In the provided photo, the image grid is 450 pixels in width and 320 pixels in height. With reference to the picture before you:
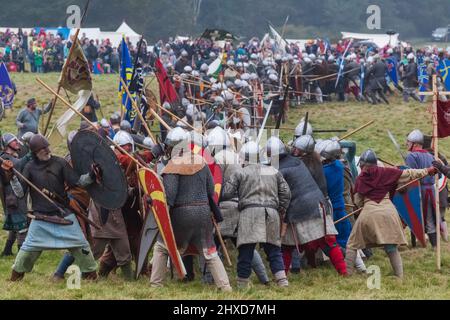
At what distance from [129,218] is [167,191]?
0.90m

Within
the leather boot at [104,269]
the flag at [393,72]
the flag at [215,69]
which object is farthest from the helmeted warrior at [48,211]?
the flag at [393,72]

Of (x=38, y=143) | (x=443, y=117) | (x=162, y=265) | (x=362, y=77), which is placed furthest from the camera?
(x=362, y=77)

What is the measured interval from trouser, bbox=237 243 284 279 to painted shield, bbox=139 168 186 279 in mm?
507

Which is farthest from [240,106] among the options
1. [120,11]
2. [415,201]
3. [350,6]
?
[350,6]

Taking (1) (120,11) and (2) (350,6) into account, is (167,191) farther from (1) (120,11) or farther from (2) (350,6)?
(2) (350,6)

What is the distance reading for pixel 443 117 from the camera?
9.83m

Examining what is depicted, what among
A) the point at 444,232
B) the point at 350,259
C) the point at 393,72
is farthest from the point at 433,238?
→ the point at 393,72

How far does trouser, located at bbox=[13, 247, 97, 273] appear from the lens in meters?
8.27

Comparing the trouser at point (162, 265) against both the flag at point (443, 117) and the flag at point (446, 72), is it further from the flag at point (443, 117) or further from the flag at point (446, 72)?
the flag at point (446, 72)

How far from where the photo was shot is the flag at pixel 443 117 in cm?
978

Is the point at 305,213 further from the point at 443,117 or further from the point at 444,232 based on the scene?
the point at 444,232

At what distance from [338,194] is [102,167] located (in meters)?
2.49

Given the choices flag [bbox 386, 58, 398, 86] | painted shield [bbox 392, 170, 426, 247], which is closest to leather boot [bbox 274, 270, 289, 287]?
painted shield [bbox 392, 170, 426, 247]

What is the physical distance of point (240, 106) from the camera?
55.9 feet
